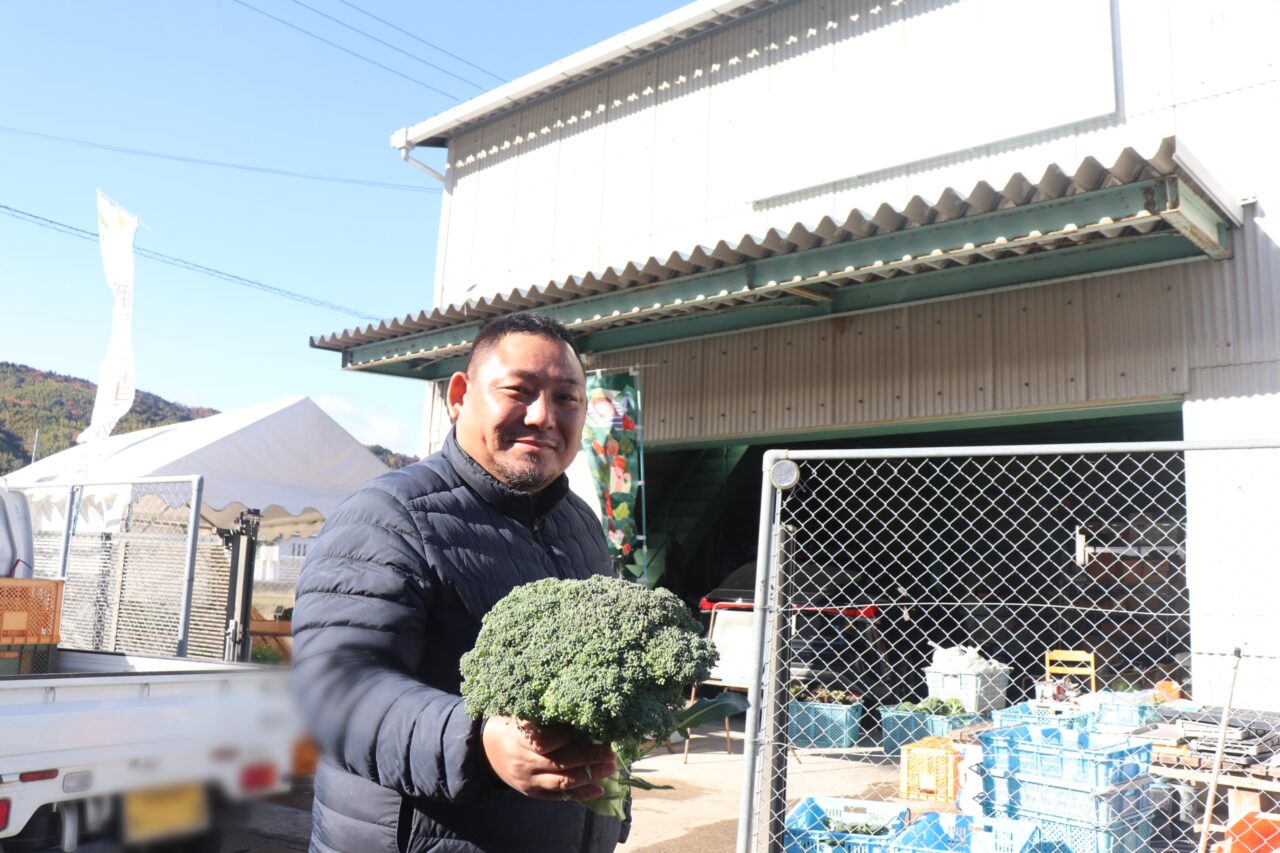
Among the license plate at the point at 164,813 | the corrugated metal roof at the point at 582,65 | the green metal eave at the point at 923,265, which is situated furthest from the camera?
the corrugated metal roof at the point at 582,65

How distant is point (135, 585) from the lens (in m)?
8.45

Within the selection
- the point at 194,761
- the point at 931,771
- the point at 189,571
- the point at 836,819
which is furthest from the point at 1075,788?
the point at 189,571

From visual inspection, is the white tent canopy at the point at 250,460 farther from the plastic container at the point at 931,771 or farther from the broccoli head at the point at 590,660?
the broccoli head at the point at 590,660

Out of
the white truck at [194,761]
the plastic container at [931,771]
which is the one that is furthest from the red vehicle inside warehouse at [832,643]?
the white truck at [194,761]

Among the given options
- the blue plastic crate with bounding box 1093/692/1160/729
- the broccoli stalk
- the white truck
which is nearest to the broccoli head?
the broccoli stalk

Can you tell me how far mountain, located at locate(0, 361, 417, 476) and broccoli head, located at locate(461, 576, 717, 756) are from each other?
2862 cm

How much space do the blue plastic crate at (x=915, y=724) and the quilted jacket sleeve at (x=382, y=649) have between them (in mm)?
7452

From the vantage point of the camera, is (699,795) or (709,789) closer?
(699,795)

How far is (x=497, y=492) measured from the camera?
1947 mm

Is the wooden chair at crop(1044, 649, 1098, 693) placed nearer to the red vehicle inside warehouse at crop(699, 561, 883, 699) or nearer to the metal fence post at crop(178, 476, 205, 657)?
the red vehicle inside warehouse at crop(699, 561, 883, 699)

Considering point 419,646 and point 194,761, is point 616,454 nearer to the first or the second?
point 419,646

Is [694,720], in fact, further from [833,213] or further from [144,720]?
[833,213]

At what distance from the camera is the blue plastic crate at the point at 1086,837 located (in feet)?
16.5

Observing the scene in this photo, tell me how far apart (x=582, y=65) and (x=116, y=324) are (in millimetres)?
8183
